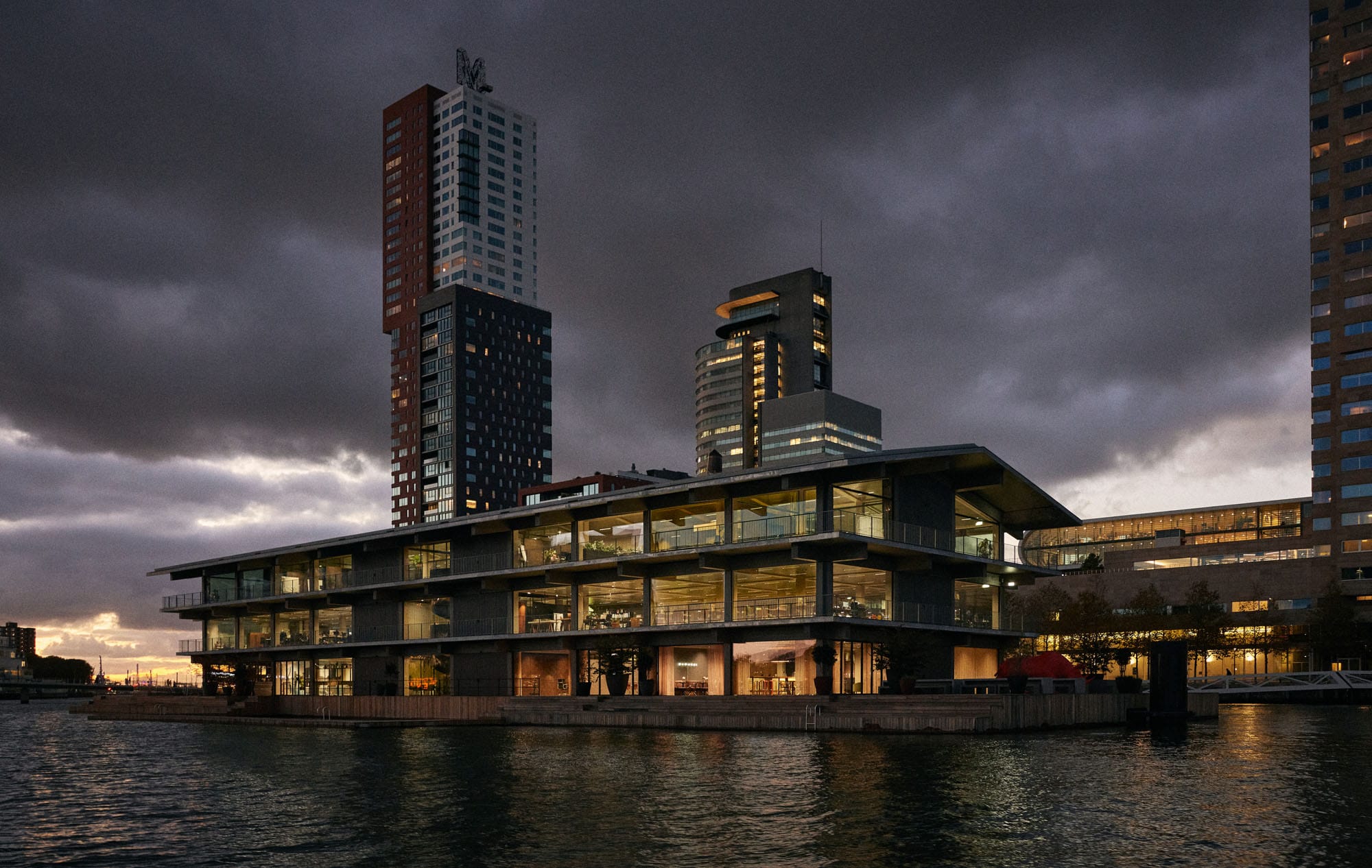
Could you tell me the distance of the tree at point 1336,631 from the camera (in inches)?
4107

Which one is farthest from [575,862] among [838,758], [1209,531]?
[1209,531]

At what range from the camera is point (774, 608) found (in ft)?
175

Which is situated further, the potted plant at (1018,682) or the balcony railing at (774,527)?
the balcony railing at (774,527)

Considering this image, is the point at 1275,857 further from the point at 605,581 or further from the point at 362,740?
the point at 605,581

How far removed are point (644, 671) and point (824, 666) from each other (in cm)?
1021

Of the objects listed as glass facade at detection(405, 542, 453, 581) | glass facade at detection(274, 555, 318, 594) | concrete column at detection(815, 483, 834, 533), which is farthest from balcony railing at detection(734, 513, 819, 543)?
glass facade at detection(274, 555, 318, 594)

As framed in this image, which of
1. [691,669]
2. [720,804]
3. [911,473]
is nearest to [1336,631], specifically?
[911,473]

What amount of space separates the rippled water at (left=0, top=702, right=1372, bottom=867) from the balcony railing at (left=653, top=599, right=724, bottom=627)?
1855 centimetres

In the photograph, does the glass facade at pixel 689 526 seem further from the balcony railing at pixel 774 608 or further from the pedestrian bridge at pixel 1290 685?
the pedestrian bridge at pixel 1290 685

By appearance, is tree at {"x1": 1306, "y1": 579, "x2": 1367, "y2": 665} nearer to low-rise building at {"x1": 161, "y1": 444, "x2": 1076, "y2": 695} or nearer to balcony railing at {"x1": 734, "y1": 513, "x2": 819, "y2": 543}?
low-rise building at {"x1": 161, "y1": 444, "x2": 1076, "y2": 695}

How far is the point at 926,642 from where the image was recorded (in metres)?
50.0

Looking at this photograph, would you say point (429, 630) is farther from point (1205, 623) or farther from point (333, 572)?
point (1205, 623)

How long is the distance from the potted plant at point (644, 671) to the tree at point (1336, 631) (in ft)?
253

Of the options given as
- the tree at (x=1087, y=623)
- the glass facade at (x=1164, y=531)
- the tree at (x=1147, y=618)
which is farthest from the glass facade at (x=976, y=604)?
the glass facade at (x=1164, y=531)
